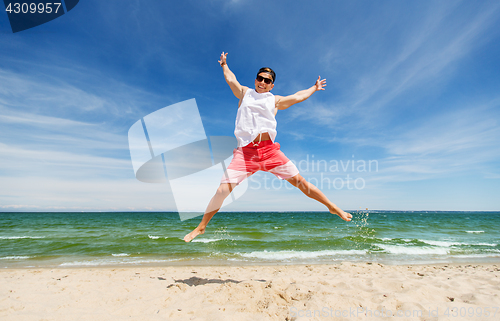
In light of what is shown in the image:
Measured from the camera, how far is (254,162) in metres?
3.12

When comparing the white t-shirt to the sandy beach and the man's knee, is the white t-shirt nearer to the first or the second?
the man's knee

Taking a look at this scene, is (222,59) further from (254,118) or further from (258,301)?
(258,301)

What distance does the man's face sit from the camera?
3070mm

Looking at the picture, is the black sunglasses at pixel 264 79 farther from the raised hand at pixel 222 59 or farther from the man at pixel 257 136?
the raised hand at pixel 222 59

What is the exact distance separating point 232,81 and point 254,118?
2.05ft

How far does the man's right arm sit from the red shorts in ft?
2.32

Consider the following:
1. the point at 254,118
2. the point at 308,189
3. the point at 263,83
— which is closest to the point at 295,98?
the point at 263,83

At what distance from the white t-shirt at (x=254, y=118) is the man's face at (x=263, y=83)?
5.1 inches

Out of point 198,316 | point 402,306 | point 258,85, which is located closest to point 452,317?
point 402,306

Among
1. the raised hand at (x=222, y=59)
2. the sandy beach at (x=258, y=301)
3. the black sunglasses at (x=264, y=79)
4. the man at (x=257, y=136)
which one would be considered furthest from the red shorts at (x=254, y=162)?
the sandy beach at (x=258, y=301)

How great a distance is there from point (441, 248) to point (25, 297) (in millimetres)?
15680

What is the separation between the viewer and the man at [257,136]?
2.97 meters

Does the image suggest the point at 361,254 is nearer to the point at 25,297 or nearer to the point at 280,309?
the point at 280,309

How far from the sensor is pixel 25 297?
414cm
